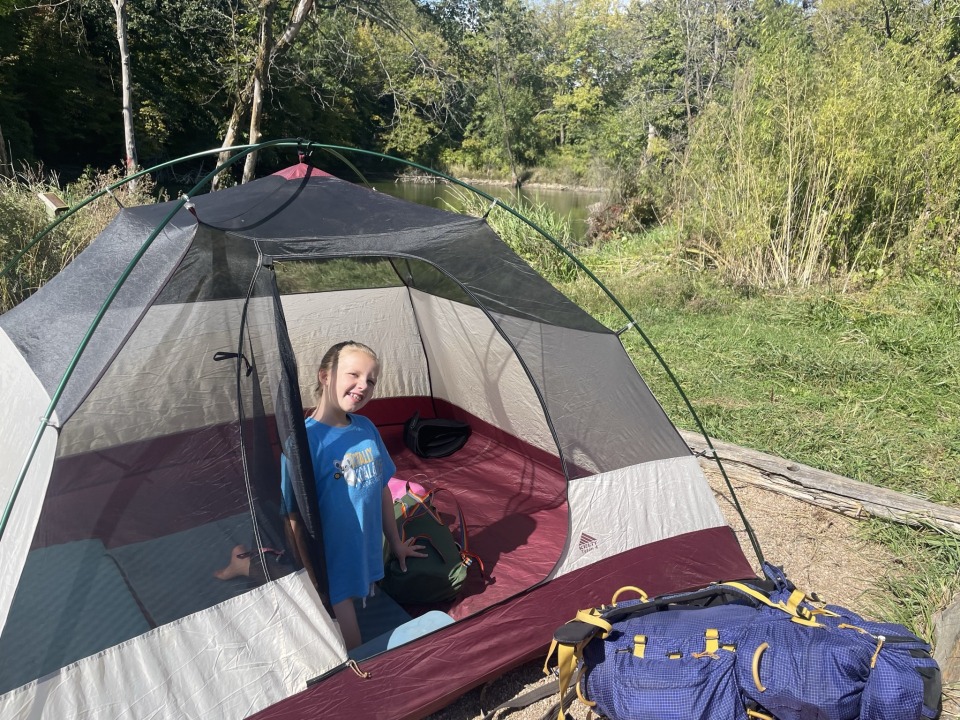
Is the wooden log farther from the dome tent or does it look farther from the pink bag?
the pink bag

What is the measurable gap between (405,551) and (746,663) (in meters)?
1.17

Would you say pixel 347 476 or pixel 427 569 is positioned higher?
pixel 347 476

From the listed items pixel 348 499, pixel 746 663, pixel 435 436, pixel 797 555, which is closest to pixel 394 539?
pixel 348 499

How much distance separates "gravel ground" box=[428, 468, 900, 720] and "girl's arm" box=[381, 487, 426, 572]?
19.5 inches

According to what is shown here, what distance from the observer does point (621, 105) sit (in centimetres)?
2344

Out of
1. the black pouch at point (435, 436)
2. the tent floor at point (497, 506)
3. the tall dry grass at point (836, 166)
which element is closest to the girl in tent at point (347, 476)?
the tent floor at point (497, 506)

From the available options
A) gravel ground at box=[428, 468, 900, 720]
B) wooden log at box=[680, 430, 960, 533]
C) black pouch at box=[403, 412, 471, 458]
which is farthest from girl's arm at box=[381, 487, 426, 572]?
wooden log at box=[680, 430, 960, 533]

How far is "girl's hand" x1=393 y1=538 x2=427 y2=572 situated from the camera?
2680 mm

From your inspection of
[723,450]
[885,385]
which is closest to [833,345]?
[885,385]

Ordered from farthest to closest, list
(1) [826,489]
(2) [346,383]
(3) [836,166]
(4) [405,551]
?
(3) [836,166] < (1) [826,489] < (4) [405,551] < (2) [346,383]

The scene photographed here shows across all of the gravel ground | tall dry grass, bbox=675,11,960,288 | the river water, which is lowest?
the gravel ground

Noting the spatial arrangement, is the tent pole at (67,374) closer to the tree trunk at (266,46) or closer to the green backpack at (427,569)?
the green backpack at (427,569)

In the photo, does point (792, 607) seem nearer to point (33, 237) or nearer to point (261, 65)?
point (33, 237)

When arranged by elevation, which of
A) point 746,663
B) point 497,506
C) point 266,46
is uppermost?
point 266,46
